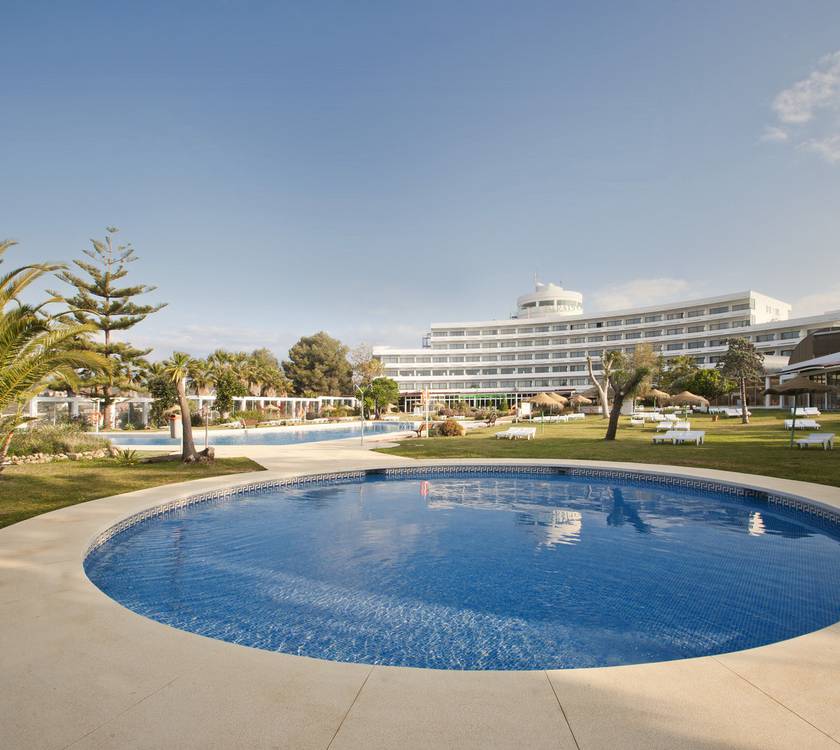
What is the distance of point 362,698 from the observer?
290cm

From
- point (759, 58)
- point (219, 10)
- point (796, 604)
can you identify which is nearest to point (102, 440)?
point (219, 10)

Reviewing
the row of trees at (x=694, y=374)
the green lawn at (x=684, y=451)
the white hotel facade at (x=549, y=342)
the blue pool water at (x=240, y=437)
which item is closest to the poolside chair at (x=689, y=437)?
the green lawn at (x=684, y=451)

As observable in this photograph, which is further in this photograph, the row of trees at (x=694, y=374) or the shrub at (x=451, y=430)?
the row of trees at (x=694, y=374)

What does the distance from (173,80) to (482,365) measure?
226ft

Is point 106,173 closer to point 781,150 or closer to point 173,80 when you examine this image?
point 173,80

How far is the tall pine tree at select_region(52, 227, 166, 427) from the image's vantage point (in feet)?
104

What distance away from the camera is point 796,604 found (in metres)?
5.34

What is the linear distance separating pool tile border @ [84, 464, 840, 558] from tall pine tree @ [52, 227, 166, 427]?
25.6 metres

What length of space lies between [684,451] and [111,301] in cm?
3548

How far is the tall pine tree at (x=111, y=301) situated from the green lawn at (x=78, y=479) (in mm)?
20643

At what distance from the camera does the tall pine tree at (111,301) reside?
31766 mm

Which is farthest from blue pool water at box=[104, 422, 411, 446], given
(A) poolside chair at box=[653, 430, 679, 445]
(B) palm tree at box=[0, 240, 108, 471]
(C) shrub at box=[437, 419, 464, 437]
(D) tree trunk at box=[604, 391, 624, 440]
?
(A) poolside chair at box=[653, 430, 679, 445]

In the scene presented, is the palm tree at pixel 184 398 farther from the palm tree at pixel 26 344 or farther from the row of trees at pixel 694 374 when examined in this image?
the row of trees at pixel 694 374

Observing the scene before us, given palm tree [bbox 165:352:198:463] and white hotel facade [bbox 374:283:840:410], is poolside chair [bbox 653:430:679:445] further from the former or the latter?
white hotel facade [bbox 374:283:840:410]
